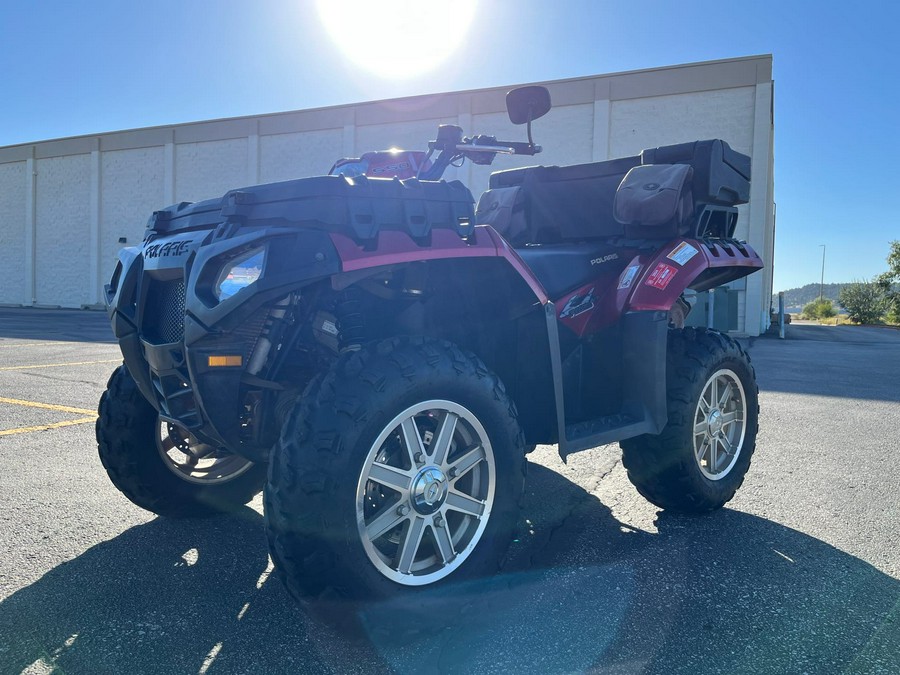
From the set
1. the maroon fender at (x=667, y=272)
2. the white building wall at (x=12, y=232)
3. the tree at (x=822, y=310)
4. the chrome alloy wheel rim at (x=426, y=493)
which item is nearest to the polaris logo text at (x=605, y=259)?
the maroon fender at (x=667, y=272)

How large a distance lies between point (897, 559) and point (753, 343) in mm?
15443

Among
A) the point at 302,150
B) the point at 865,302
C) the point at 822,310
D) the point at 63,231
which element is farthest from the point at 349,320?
the point at 822,310

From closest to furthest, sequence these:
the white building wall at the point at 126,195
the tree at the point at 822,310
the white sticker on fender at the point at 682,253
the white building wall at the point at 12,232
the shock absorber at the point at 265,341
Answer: the shock absorber at the point at 265,341
the white sticker on fender at the point at 682,253
the white building wall at the point at 126,195
the white building wall at the point at 12,232
the tree at the point at 822,310

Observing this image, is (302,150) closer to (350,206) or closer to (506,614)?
(350,206)

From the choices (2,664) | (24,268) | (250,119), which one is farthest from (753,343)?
(24,268)

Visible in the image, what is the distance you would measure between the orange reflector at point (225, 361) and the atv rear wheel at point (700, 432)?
2.09m

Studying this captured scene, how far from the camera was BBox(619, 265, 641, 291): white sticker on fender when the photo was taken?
128 inches

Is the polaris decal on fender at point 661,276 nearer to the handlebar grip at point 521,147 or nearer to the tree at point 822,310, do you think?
the handlebar grip at point 521,147

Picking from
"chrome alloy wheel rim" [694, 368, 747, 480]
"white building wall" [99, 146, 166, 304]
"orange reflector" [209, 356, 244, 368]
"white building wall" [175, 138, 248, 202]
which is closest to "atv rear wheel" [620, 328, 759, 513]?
"chrome alloy wheel rim" [694, 368, 747, 480]

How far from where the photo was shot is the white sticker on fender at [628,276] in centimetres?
325

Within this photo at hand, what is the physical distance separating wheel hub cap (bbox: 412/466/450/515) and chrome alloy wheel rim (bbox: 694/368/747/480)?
1.67 meters

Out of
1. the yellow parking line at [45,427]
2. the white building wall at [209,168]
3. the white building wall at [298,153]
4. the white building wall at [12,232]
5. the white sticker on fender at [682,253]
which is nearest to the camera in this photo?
the white sticker on fender at [682,253]

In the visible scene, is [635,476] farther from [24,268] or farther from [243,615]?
[24,268]

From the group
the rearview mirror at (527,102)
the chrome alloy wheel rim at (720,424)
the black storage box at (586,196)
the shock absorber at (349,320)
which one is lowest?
the chrome alloy wheel rim at (720,424)
